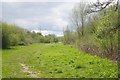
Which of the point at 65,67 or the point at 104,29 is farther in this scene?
the point at 65,67

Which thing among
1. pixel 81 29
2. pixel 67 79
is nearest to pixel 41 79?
pixel 67 79

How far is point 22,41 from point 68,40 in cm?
1651

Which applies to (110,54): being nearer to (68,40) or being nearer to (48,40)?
(68,40)

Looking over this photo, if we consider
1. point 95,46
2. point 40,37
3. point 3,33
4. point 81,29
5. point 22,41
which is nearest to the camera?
point 95,46

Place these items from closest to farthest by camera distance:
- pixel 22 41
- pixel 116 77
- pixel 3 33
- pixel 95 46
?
pixel 116 77
pixel 95 46
pixel 3 33
pixel 22 41

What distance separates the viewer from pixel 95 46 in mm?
32812

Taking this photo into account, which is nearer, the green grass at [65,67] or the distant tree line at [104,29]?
the distant tree line at [104,29]

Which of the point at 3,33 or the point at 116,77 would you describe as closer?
the point at 116,77

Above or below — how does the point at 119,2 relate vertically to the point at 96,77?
above

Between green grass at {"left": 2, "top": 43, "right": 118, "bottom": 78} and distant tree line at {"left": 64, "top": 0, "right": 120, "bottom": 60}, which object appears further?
green grass at {"left": 2, "top": 43, "right": 118, "bottom": 78}

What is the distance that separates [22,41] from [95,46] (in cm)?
4828

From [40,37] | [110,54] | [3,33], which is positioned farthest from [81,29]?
[40,37]

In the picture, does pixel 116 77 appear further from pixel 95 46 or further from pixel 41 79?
pixel 95 46

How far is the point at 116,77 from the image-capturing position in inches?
542
